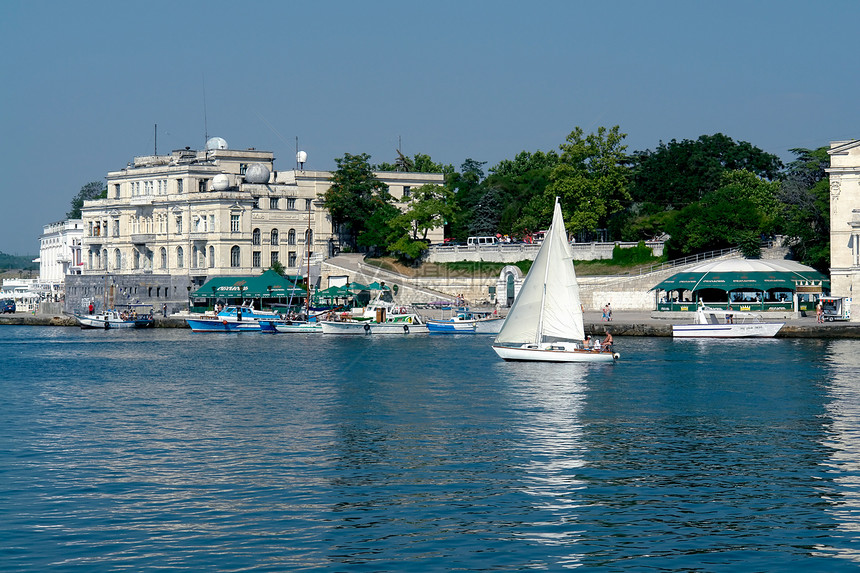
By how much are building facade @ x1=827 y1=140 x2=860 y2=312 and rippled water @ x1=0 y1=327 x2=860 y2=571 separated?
28.5 meters

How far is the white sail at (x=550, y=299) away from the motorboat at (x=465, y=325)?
28.2 m

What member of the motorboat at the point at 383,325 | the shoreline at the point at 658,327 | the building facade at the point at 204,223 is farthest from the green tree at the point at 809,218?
the building facade at the point at 204,223

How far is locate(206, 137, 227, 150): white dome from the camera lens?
13112 cm

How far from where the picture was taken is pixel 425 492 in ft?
98.6

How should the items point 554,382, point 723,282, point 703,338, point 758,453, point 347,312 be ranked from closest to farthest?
point 758,453 < point 554,382 < point 703,338 < point 723,282 < point 347,312

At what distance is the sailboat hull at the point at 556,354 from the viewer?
60281 mm

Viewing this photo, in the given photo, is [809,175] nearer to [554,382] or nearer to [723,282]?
[723,282]

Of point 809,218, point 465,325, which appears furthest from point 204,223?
point 809,218

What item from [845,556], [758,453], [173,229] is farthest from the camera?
[173,229]

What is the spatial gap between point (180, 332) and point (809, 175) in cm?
5790

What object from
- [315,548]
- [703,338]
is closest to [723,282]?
[703,338]

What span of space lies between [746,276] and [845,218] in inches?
335

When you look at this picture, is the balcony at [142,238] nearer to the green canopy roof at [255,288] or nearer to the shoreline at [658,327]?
the green canopy roof at [255,288]

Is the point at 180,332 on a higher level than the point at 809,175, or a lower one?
lower
